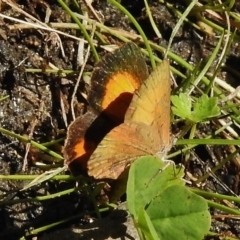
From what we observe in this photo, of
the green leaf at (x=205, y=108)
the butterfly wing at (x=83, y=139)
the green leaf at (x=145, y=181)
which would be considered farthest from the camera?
the green leaf at (x=205, y=108)

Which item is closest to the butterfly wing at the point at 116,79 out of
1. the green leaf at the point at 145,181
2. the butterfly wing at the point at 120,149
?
the butterfly wing at the point at 120,149

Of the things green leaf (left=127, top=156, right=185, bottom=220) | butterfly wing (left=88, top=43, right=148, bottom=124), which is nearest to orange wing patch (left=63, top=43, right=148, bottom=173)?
butterfly wing (left=88, top=43, right=148, bottom=124)

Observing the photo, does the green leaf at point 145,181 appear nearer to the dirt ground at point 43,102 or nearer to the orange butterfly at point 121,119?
the orange butterfly at point 121,119

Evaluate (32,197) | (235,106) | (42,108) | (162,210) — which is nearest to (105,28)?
(42,108)

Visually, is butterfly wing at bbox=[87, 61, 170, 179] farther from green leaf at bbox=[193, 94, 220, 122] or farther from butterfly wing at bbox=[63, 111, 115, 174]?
green leaf at bbox=[193, 94, 220, 122]

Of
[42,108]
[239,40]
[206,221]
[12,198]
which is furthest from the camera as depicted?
[239,40]


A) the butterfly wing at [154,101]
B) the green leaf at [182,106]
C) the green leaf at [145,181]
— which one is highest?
the butterfly wing at [154,101]

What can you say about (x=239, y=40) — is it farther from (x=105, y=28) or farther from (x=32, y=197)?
(x=32, y=197)
